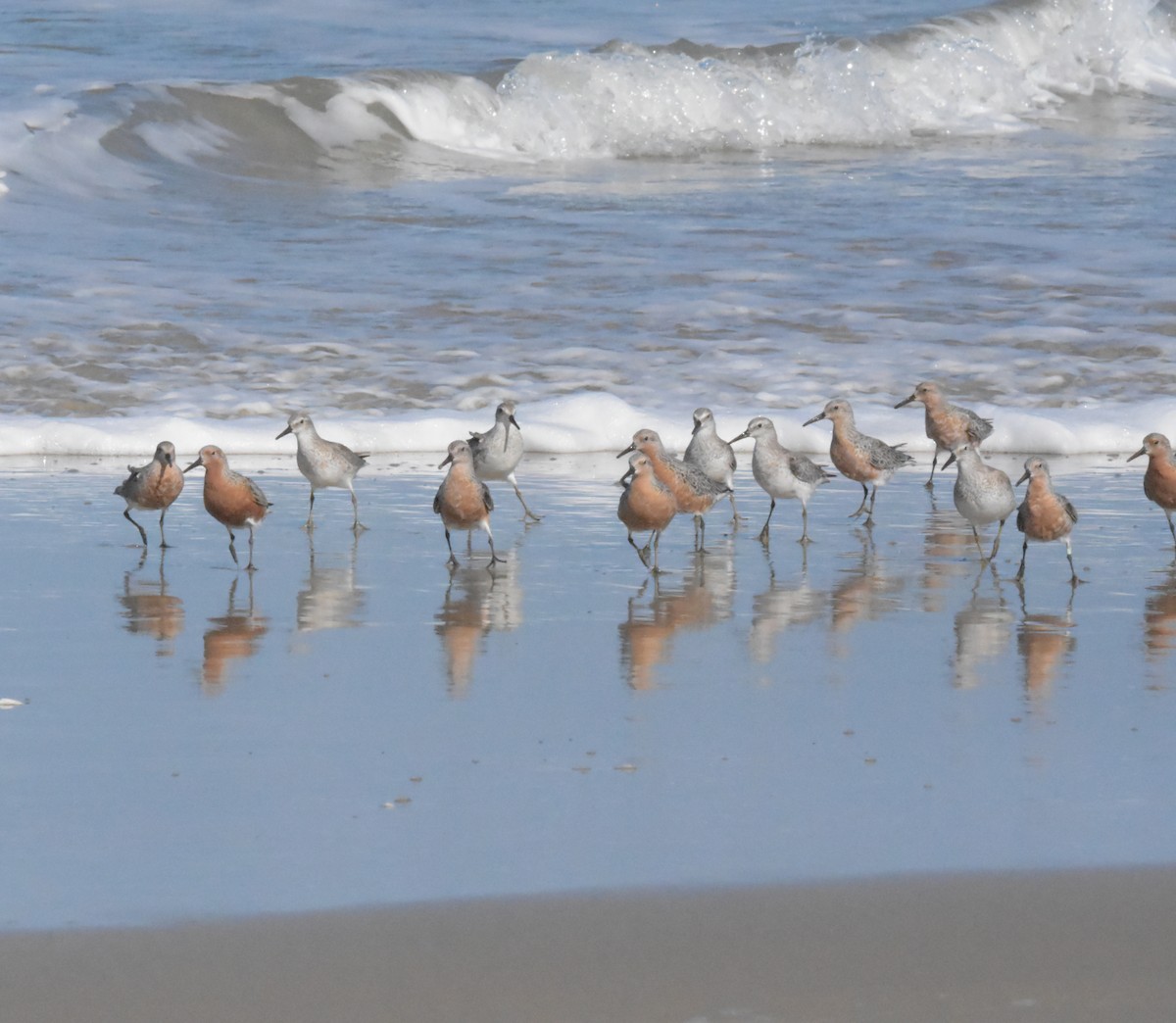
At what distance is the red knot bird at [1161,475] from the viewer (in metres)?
8.57

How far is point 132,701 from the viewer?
5676mm

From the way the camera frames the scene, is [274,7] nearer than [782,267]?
No

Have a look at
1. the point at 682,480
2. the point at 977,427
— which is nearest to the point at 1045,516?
the point at 682,480

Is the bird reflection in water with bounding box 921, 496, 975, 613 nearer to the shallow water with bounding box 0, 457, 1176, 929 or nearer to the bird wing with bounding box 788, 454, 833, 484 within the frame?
the shallow water with bounding box 0, 457, 1176, 929

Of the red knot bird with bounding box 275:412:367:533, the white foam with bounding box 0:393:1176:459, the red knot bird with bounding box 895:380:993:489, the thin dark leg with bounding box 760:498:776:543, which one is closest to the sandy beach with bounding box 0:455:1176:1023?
the thin dark leg with bounding box 760:498:776:543

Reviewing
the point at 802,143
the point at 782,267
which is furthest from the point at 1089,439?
the point at 802,143

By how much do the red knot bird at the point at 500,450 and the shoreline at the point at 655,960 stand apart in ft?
18.4

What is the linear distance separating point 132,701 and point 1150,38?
1202 inches

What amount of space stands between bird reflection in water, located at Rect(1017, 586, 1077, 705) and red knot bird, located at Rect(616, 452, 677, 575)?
5.13ft

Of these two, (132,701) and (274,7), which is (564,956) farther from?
(274,7)

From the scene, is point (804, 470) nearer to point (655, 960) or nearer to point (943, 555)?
point (943, 555)

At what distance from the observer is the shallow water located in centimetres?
434

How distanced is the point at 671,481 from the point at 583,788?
3948 mm

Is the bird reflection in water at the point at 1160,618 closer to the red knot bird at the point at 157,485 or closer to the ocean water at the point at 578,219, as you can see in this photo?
the ocean water at the point at 578,219
